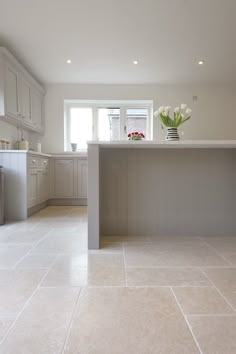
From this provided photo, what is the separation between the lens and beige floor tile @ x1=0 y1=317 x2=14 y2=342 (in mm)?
1075

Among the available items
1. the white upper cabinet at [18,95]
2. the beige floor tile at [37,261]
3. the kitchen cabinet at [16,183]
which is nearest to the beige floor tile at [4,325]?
the beige floor tile at [37,261]

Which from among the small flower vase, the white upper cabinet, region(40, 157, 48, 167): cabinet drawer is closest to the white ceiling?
the white upper cabinet

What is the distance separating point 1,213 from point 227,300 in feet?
8.95

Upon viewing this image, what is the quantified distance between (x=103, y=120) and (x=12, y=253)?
3.99 meters

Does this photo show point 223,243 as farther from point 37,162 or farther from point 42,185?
point 42,185

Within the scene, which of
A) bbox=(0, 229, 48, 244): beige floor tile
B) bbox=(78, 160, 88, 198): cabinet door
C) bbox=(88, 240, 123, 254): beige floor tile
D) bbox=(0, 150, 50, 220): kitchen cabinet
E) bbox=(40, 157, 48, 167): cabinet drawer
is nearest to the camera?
bbox=(88, 240, 123, 254): beige floor tile

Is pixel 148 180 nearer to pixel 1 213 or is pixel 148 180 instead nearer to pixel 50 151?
pixel 1 213

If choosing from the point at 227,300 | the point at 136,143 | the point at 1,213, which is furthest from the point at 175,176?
the point at 1,213

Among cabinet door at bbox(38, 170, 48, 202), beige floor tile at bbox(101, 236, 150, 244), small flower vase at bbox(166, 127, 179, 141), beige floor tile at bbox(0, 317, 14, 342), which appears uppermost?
small flower vase at bbox(166, 127, 179, 141)

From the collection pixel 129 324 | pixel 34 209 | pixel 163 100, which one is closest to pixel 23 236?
pixel 34 209

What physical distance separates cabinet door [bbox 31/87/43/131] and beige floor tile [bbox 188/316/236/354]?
4.38 meters

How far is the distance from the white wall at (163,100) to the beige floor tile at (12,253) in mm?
3276

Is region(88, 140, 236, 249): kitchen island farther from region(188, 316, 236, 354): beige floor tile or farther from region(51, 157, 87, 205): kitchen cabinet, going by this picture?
region(51, 157, 87, 205): kitchen cabinet

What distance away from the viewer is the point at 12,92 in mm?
3848
